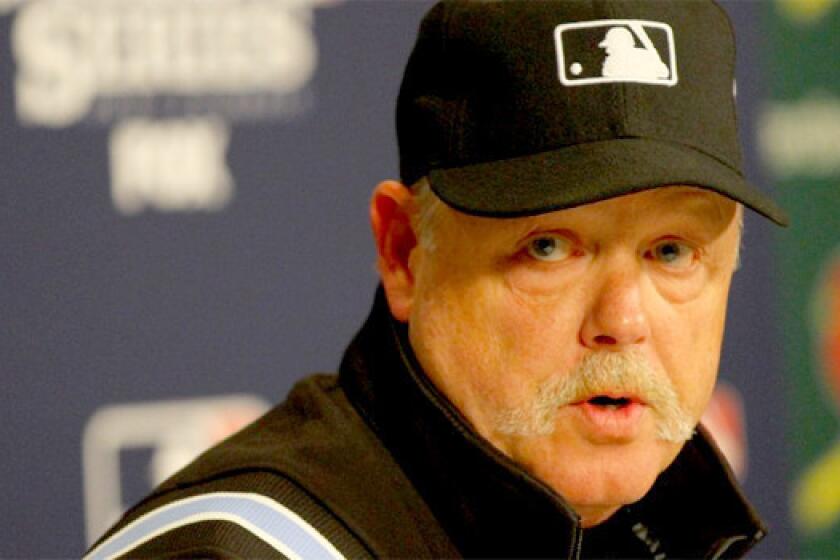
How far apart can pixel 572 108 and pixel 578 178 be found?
0.06 m

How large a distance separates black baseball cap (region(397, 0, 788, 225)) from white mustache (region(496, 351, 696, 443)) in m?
0.12

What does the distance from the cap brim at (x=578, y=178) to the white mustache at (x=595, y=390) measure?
4.6 inches

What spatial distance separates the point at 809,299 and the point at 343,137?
2.68 ft

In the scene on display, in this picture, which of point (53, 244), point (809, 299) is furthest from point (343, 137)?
point (809, 299)

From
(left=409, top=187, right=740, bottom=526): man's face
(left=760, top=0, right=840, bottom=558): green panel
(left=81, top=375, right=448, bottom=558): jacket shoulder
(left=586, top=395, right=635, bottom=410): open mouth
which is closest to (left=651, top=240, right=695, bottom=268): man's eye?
(left=409, top=187, right=740, bottom=526): man's face

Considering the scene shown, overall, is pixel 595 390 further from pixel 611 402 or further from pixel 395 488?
pixel 395 488

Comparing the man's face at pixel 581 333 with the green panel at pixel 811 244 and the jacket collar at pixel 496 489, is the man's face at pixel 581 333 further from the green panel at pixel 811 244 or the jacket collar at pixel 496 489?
the green panel at pixel 811 244

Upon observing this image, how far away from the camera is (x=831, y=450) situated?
252 centimetres

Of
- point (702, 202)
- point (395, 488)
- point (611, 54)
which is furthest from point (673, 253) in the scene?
point (395, 488)

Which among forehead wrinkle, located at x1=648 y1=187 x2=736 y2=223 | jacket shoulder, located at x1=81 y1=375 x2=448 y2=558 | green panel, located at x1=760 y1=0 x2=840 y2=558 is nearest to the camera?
jacket shoulder, located at x1=81 y1=375 x2=448 y2=558

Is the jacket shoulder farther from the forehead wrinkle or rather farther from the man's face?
the forehead wrinkle

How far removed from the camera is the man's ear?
1.26 metres

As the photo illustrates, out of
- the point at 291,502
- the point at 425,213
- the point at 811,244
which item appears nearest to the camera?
the point at 291,502

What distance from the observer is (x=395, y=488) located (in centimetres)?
120
